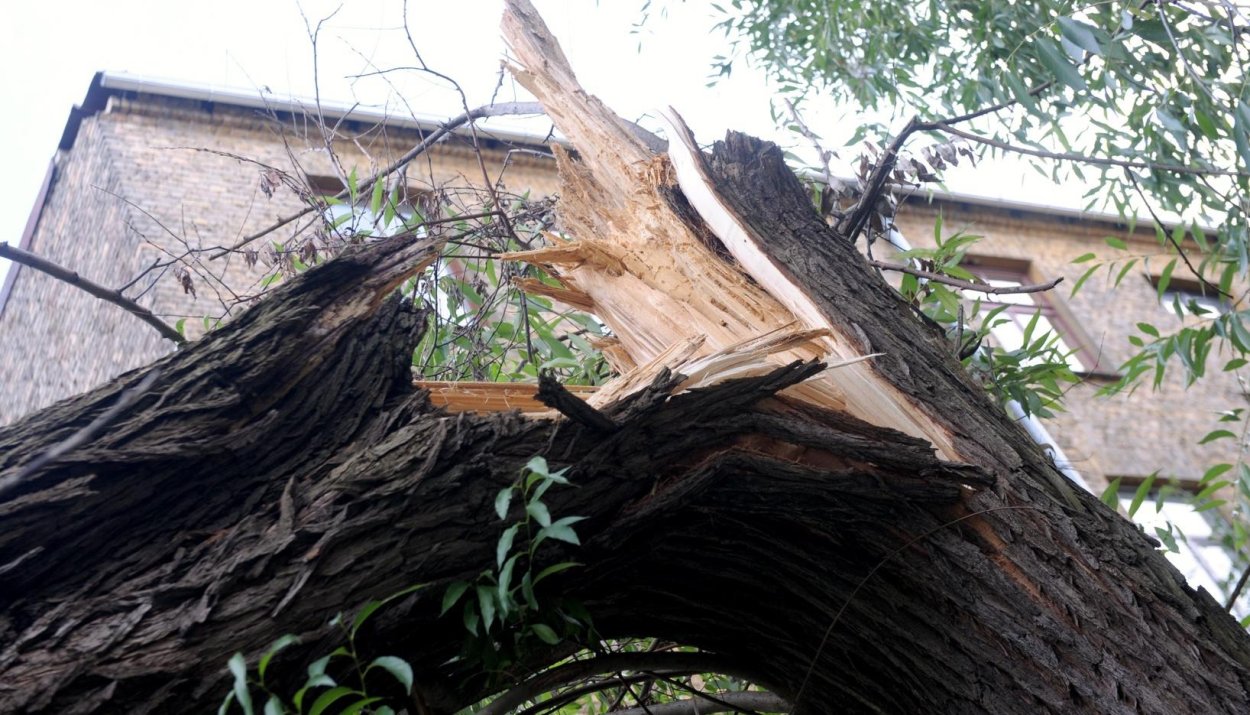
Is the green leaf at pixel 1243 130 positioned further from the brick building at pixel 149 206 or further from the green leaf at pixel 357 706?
the brick building at pixel 149 206

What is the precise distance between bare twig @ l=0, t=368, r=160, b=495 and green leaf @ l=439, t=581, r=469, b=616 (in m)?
0.57

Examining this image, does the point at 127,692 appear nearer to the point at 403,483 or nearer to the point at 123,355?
the point at 403,483

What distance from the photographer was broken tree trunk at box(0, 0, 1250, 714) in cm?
164

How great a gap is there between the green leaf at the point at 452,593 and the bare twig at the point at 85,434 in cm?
57

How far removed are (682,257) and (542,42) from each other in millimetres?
1049

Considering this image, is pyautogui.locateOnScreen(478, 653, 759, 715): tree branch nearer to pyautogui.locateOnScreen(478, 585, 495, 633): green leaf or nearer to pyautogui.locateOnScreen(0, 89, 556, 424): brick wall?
pyautogui.locateOnScreen(478, 585, 495, 633): green leaf

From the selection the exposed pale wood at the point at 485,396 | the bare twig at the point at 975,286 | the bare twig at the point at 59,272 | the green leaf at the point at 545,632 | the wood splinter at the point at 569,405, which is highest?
the bare twig at the point at 975,286

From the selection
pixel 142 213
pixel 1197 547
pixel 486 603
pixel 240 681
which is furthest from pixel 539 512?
pixel 1197 547

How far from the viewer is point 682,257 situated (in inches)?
108

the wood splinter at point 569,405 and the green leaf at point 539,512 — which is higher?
the wood splinter at point 569,405

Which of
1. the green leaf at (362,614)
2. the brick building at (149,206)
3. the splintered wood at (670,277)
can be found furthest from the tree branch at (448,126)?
the brick building at (149,206)

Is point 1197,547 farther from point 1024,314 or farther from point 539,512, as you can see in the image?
point 539,512

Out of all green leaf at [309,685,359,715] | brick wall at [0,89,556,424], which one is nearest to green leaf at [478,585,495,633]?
green leaf at [309,685,359,715]

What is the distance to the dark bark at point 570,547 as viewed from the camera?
64.2 inches
